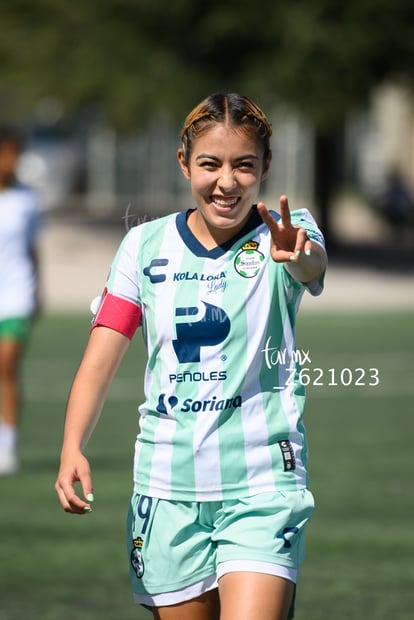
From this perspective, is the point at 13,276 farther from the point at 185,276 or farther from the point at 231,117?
the point at 231,117

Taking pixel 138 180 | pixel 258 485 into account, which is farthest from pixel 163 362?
pixel 138 180

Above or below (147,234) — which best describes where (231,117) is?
above

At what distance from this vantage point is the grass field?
777cm

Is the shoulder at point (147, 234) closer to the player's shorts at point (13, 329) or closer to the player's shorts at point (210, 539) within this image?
the player's shorts at point (210, 539)

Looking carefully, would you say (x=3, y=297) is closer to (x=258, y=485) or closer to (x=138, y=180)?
(x=258, y=485)

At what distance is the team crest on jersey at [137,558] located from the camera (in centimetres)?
472

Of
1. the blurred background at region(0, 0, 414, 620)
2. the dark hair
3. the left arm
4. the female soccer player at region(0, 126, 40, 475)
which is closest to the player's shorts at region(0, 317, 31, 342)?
the female soccer player at region(0, 126, 40, 475)

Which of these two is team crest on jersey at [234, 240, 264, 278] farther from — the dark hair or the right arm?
the right arm

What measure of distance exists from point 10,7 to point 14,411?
82.8 ft

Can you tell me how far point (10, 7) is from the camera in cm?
3528

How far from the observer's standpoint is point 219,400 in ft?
15.2

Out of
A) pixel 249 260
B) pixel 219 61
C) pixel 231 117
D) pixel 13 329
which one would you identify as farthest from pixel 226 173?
pixel 219 61

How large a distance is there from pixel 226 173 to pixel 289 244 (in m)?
0.31

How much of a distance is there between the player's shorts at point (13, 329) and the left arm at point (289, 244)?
22.2ft
